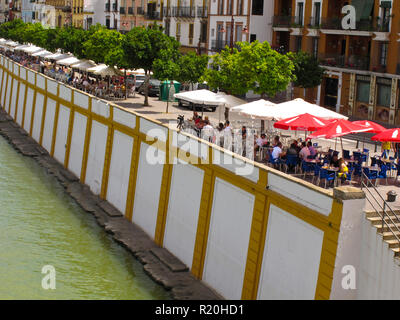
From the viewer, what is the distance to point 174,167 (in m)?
23.4

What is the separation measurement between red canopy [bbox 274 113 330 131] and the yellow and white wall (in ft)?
12.4

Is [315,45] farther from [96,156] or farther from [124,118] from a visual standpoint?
[124,118]

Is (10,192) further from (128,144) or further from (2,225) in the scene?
(128,144)

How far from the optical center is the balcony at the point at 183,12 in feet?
235

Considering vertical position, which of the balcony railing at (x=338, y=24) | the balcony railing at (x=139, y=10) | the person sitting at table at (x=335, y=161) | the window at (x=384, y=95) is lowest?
the person sitting at table at (x=335, y=161)

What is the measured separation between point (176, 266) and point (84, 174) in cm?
1307

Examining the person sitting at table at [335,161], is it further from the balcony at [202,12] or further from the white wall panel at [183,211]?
the balcony at [202,12]

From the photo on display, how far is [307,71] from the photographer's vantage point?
48156mm

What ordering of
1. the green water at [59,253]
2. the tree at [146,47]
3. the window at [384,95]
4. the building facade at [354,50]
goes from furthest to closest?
the tree at [146,47] < the window at [384,95] < the building facade at [354,50] < the green water at [59,253]

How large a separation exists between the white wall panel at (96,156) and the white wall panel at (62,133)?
5.15 metres

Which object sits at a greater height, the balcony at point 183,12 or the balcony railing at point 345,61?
the balcony at point 183,12

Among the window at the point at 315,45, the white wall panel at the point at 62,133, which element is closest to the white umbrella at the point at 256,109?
the white wall panel at the point at 62,133

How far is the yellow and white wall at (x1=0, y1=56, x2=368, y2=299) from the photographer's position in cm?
1598
